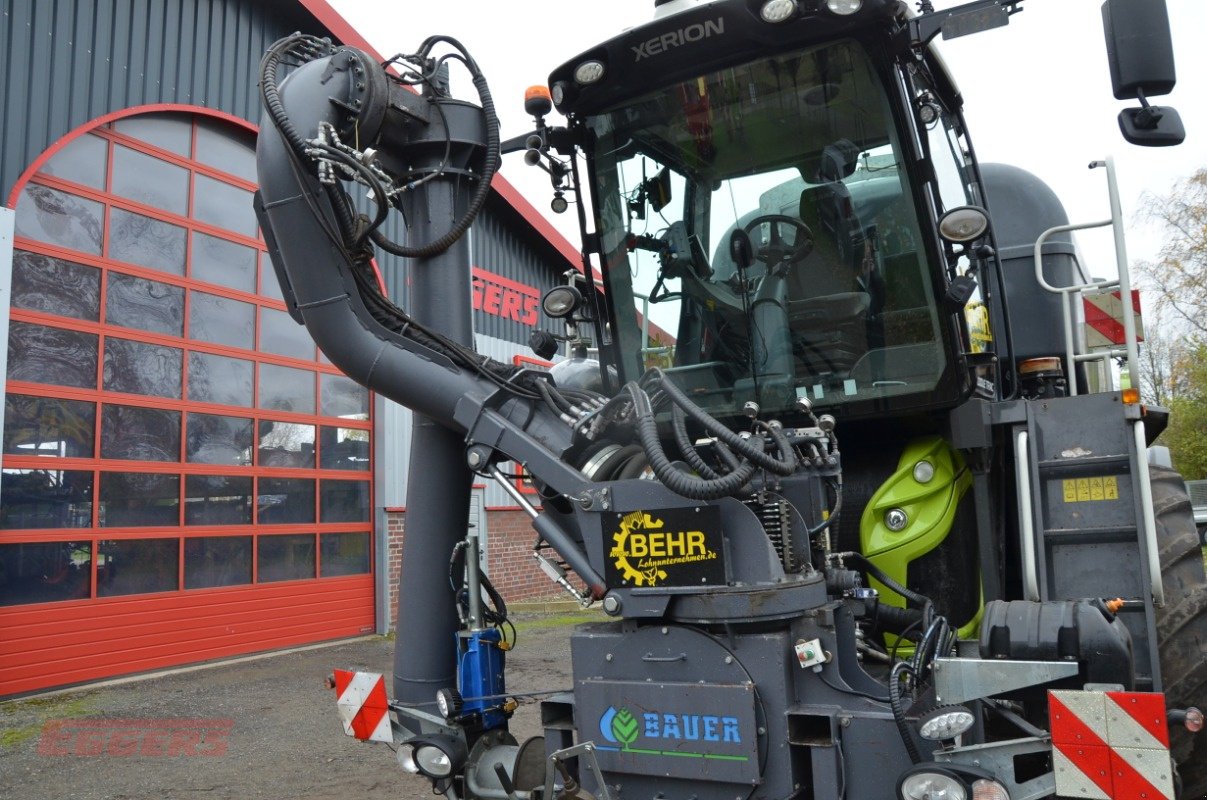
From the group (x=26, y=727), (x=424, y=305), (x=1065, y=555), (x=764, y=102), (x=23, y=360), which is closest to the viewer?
(x=1065, y=555)

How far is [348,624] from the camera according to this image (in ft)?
39.5

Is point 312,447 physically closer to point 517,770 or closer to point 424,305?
point 424,305

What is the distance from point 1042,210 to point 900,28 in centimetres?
261

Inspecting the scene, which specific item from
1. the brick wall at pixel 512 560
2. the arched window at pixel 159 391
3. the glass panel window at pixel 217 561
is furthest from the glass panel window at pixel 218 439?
the brick wall at pixel 512 560

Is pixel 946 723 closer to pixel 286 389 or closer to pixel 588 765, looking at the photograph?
pixel 588 765

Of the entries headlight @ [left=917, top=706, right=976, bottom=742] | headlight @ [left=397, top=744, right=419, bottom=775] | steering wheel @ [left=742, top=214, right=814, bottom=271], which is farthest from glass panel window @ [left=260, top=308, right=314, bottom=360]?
headlight @ [left=917, top=706, right=976, bottom=742]

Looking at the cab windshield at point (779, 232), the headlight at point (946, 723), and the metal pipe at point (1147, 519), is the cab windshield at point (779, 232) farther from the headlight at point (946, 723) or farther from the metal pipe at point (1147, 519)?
the headlight at point (946, 723)

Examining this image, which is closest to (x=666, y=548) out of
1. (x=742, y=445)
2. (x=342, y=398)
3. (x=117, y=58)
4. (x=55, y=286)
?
(x=742, y=445)

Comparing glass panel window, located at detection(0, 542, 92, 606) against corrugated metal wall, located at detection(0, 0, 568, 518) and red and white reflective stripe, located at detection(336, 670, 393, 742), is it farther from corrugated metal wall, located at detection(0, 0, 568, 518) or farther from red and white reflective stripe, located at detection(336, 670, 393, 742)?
red and white reflective stripe, located at detection(336, 670, 393, 742)

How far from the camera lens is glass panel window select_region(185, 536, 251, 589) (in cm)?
1005

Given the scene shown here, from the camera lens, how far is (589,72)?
423 cm

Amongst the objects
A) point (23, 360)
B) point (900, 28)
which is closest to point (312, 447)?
point (23, 360)

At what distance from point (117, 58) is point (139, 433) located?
3.69 m

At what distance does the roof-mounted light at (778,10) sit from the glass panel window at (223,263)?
8.24m
